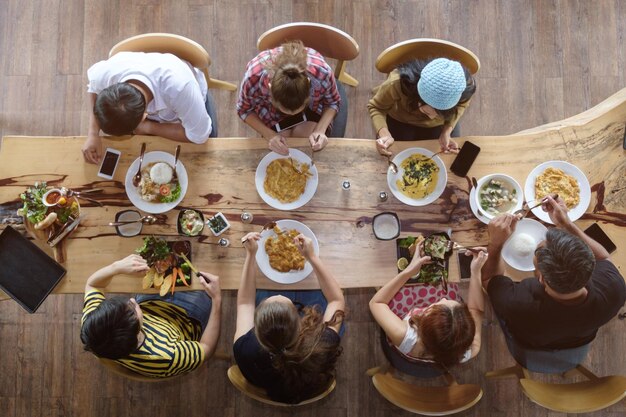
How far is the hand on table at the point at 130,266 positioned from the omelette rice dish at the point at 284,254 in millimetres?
572

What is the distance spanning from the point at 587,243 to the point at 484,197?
0.52 m

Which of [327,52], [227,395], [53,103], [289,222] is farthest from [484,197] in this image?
Answer: [53,103]

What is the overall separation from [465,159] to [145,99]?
1.56m

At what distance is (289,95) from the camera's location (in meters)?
2.08

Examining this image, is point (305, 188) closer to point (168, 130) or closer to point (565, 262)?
point (168, 130)

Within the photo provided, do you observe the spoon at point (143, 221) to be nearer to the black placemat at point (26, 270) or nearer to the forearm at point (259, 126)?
the black placemat at point (26, 270)

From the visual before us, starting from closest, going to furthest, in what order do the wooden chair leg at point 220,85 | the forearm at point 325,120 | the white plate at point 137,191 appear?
the white plate at point 137,191 < the forearm at point 325,120 < the wooden chair leg at point 220,85

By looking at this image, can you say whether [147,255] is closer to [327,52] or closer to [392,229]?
[392,229]

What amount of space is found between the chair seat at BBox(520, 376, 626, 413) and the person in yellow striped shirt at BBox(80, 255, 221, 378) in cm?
161

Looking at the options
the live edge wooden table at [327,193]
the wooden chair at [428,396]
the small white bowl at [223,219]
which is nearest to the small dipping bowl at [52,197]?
the live edge wooden table at [327,193]

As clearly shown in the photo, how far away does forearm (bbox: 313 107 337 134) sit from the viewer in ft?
8.14

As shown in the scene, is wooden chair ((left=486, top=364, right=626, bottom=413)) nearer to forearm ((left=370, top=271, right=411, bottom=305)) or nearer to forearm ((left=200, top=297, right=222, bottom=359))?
forearm ((left=370, top=271, right=411, bottom=305))

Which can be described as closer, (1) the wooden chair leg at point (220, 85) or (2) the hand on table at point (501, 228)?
(2) the hand on table at point (501, 228)

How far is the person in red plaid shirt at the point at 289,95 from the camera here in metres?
2.09
